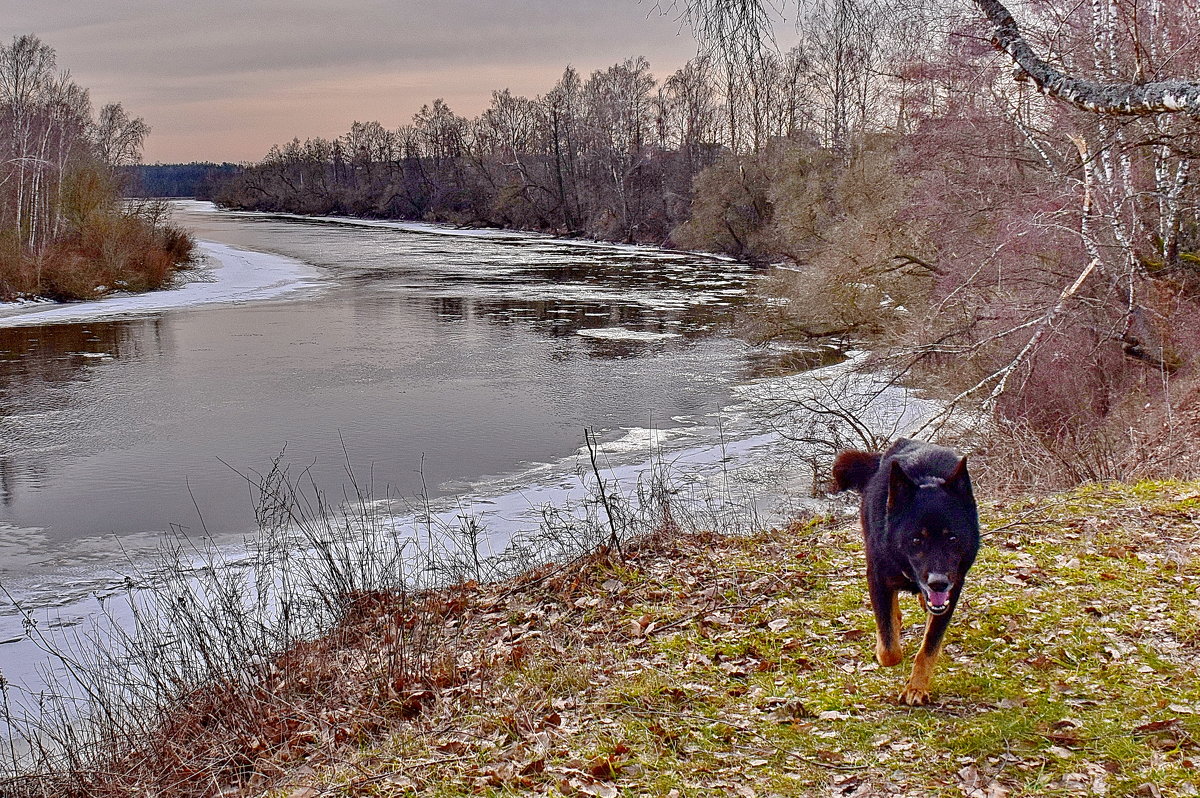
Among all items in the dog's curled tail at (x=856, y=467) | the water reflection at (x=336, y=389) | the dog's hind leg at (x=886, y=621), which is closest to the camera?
the dog's hind leg at (x=886, y=621)

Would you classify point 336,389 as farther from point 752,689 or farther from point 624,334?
point 752,689

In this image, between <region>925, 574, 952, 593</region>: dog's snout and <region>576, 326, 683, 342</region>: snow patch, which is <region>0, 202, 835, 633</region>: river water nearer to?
<region>576, 326, 683, 342</region>: snow patch

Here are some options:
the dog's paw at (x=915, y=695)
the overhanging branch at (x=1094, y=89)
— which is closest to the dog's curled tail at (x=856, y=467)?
the dog's paw at (x=915, y=695)

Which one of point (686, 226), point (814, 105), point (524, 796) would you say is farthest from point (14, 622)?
point (686, 226)

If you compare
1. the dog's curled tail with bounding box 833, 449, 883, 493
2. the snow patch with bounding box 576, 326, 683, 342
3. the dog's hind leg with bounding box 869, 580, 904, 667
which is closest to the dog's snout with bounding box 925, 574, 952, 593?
the dog's hind leg with bounding box 869, 580, 904, 667

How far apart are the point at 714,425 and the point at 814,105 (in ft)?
91.4

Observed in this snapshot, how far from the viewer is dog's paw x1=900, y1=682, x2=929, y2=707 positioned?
403 centimetres

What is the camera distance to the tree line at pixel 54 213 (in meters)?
33.1

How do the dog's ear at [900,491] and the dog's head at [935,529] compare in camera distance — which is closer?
the dog's head at [935,529]

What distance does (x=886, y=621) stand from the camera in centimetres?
390

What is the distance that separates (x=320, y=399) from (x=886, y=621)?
1534 centimetres

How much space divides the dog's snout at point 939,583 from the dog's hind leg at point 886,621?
0.44 metres

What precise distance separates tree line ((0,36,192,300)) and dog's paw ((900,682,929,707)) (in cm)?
3487

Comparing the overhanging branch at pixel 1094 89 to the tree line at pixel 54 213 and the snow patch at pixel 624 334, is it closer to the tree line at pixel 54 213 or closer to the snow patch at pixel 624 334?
the snow patch at pixel 624 334
